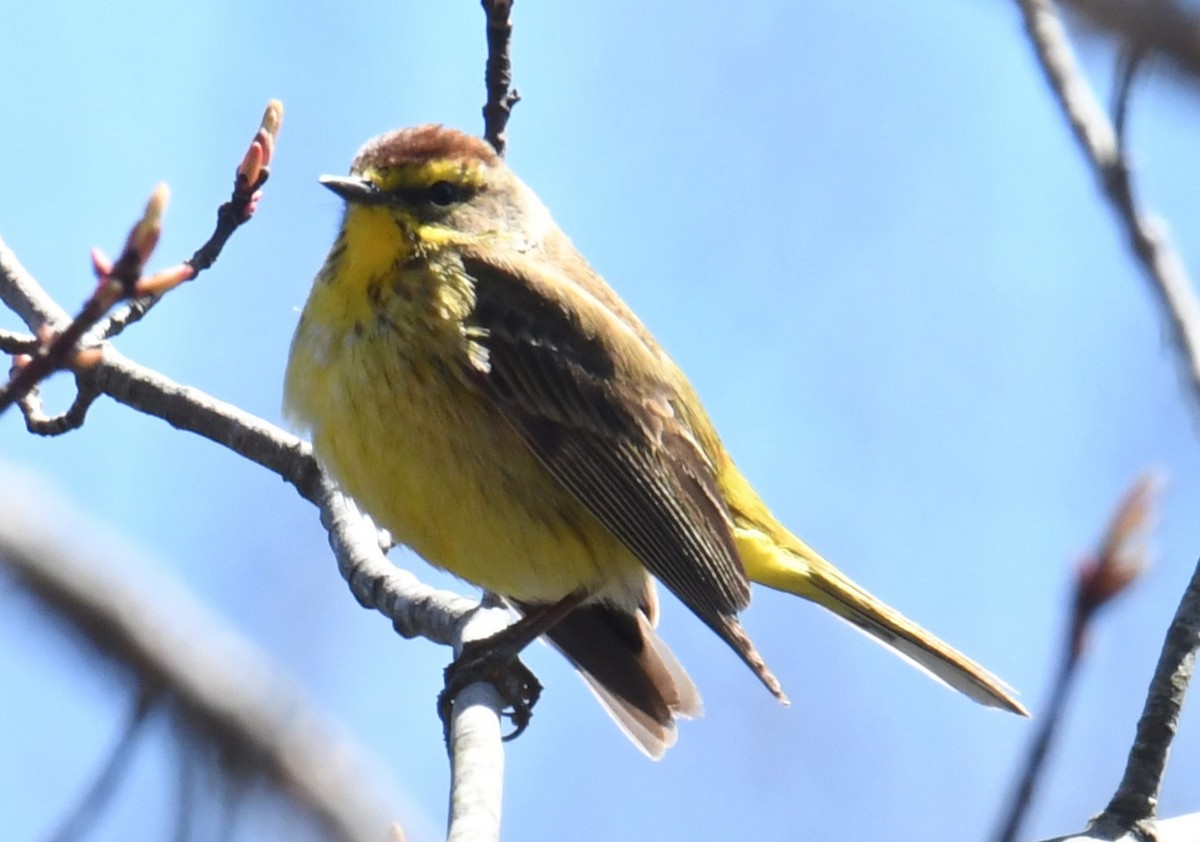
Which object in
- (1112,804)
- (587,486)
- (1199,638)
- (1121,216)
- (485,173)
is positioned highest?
(485,173)

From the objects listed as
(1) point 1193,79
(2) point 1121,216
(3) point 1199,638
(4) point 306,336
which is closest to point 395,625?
(4) point 306,336

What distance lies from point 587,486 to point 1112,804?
198cm

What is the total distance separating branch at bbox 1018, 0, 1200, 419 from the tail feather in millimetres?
2711

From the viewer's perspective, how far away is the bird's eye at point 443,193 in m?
4.57

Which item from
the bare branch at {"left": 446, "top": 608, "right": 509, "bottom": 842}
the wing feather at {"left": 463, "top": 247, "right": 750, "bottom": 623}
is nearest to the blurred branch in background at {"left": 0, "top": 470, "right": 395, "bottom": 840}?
the bare branch at {"left": 446, "top": 608, "right": 509, "bottom": 842}

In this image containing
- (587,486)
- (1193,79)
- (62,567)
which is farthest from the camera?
(587,486)

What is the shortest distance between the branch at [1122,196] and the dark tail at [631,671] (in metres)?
2.73

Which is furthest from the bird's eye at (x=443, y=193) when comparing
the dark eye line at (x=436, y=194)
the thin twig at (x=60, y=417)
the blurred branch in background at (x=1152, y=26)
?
the blurred branch in background at (x=1152, y=26)

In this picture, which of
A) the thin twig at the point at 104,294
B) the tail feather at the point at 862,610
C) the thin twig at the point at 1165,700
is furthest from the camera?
the tail feather at the point at 862,610

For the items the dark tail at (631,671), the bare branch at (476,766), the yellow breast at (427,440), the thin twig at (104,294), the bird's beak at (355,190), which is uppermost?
the bird's beak at (355,190)

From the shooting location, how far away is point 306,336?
4.20m

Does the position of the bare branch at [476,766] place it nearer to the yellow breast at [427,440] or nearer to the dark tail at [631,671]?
the yellow breast at [427,440]

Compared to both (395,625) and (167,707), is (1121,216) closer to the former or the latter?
(167,707)

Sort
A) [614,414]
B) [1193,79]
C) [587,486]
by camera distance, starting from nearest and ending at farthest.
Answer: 1. [1193,79]
2. [587,486]
3. [614,414]
